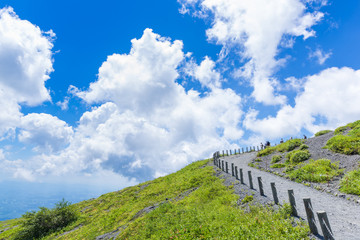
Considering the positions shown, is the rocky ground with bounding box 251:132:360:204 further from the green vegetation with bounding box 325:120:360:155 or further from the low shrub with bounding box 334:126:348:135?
the low shrub with bounding box 334:126:348:135

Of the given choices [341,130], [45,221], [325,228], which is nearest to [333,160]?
[341,130]

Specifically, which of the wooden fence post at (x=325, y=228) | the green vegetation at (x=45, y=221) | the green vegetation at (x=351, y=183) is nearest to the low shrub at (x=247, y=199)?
the wooden fence post at (x=325, y=228)

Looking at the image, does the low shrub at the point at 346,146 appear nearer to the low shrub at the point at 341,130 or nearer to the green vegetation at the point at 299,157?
the green vegetation at the point at 299,157

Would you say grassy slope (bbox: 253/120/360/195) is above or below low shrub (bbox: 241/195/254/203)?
above

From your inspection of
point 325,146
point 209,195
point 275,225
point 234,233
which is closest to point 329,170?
point 325,146

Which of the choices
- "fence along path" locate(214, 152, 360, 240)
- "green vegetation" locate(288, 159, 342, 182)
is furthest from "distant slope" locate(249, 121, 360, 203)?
"fence along path" locate(214, 152, 360, 240)

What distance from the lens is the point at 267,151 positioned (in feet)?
116

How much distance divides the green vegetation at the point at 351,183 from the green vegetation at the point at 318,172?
1.63 meters

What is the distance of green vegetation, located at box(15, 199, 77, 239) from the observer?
68.7ft

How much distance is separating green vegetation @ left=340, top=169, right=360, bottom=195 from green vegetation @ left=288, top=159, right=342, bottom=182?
1630 mm

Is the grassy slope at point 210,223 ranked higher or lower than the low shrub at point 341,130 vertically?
lower

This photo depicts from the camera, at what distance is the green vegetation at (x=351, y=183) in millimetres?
13438

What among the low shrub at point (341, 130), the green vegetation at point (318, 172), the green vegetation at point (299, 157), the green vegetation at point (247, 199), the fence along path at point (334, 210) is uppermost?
the low shrub at point (341, 130)

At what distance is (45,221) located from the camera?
71.1 ft
